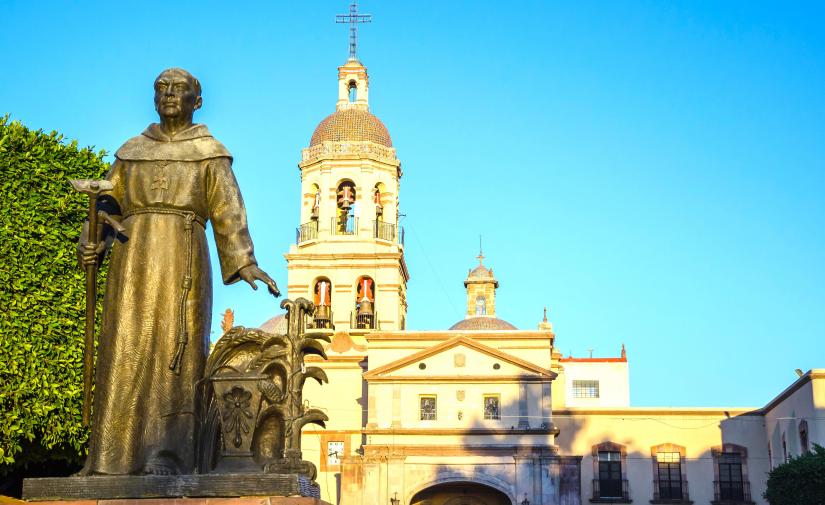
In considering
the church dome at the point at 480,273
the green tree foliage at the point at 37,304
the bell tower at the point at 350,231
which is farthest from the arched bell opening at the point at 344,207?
the green tree foliage at the point at 37,304

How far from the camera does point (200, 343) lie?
332 inches

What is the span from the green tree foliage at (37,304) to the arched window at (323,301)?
1372 inches

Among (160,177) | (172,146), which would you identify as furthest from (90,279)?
(172,146)

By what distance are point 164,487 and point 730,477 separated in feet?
158

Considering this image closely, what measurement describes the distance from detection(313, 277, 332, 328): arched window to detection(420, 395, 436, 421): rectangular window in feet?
Answer: 32.2

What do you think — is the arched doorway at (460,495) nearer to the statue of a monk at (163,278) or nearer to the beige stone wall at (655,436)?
the beige stone wall at (655,436)

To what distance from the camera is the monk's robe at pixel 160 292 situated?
8094 millimetres

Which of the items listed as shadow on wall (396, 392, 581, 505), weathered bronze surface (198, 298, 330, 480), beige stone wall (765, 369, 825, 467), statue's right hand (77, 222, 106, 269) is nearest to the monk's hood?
statue's right hand (77, 222, 106, 269)

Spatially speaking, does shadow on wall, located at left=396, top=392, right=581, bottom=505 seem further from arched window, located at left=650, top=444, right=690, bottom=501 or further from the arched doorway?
arched window, located at left=650, top=444, right=690, bottom=501

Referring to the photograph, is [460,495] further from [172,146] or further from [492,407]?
[172,146]

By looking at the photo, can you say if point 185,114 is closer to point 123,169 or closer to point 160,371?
point 123,169

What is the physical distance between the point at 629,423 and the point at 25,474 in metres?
35.0

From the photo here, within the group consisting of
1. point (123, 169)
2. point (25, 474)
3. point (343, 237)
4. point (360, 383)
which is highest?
point (343, 237)

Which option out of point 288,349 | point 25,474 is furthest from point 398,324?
point 288,349
